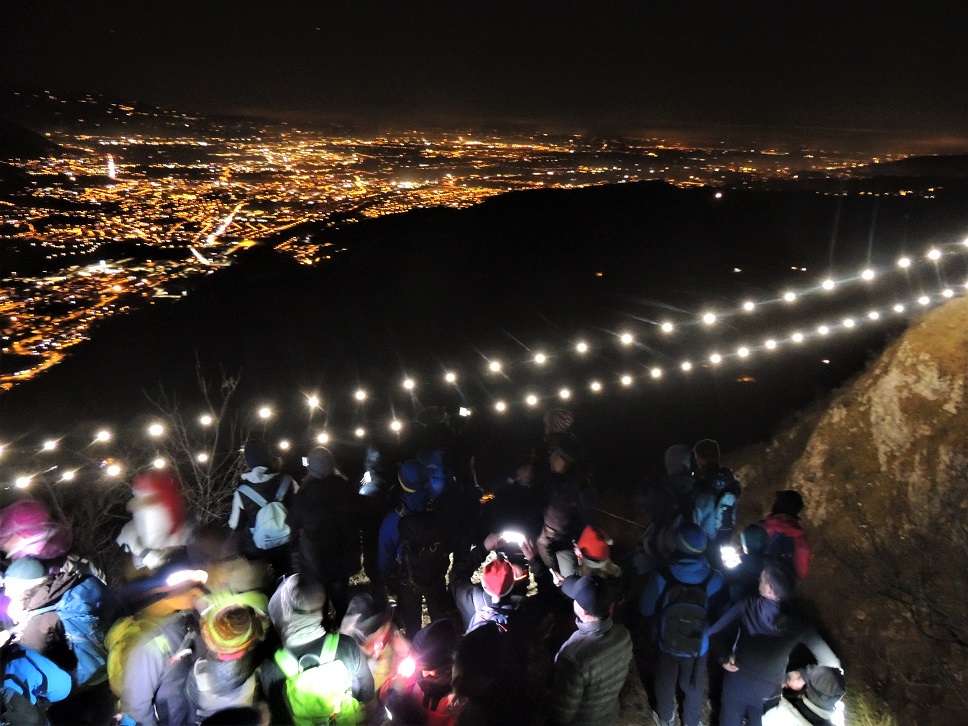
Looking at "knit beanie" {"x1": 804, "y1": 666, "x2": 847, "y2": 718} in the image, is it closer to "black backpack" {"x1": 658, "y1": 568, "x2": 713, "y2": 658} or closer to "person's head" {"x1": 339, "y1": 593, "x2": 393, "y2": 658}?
"black backpack" {"x1": 658, "y1": 568, "x2": 713, "y2": 658}

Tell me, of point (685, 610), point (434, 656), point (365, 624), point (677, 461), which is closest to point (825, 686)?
point (685, 610)

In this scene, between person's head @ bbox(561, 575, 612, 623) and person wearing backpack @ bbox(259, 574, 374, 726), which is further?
person's head @ bbox(561, 575, 612, 623)

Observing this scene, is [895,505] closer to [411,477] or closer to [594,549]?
[594,549]

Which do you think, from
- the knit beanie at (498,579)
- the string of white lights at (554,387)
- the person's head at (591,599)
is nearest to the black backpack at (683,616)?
the person's head at (591,599)

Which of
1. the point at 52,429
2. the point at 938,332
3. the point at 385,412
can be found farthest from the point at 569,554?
the point at 52,429

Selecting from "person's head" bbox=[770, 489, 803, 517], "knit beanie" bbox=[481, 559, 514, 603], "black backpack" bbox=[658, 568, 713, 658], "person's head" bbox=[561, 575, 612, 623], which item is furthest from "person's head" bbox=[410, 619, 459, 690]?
"person's head" bbox=[770, 489, 803, 517]

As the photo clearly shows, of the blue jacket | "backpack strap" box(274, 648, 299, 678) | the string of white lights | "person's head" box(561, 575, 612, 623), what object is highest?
"person's head" box(561, 575, 612, 623)

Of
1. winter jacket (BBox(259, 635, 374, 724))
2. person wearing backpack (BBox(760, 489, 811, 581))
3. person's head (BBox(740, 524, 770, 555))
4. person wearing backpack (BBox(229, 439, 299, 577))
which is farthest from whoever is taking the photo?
person wearing backpack (BBox(229, 439, 299, 577))
